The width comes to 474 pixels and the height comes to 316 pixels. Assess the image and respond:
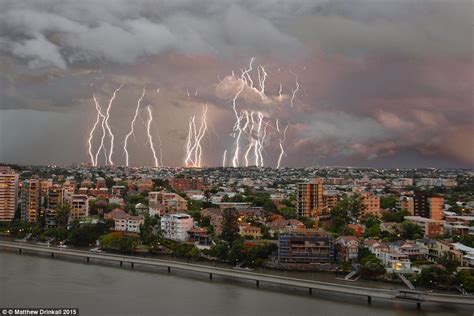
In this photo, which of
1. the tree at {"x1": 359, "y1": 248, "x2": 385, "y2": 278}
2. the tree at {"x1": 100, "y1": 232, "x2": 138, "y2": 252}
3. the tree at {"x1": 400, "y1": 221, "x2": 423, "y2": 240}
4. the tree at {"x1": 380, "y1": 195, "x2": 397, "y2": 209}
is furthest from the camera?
the tree at {"x1": 380, "y1": 195, "x2": 397, "y2": 209}

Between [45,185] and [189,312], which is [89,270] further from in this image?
[45,185]

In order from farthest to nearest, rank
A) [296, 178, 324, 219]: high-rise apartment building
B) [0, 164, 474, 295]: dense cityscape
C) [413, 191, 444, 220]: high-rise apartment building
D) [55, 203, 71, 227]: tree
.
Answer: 1. [296, 178, 324, 219]: high-rise apartment building
2. [413, 191, 444, 220]: high-rise apartment building
3. [55, 203, 71, 227]: tree
4. [0, 164, 474, 295]: dense cityscape

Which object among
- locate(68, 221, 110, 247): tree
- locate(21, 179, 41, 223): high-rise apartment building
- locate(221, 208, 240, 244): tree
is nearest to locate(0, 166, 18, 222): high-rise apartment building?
locate(21, 179, 41, 223): high-rise apartment building

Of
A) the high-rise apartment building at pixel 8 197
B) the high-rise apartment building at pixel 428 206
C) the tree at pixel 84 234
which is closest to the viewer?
the tree at pixel 84 234

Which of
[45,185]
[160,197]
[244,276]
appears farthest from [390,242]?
[45,185]

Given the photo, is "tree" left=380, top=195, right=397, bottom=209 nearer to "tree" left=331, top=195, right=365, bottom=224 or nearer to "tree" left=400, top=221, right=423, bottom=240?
"tree" left=331, top=195, right=365, bottom=224

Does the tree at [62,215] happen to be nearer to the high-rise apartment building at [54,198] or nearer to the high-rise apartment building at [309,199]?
the high-rise apartment building at [54,198]

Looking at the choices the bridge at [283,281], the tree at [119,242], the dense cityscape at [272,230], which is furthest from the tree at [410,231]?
the tree at [119,242]
